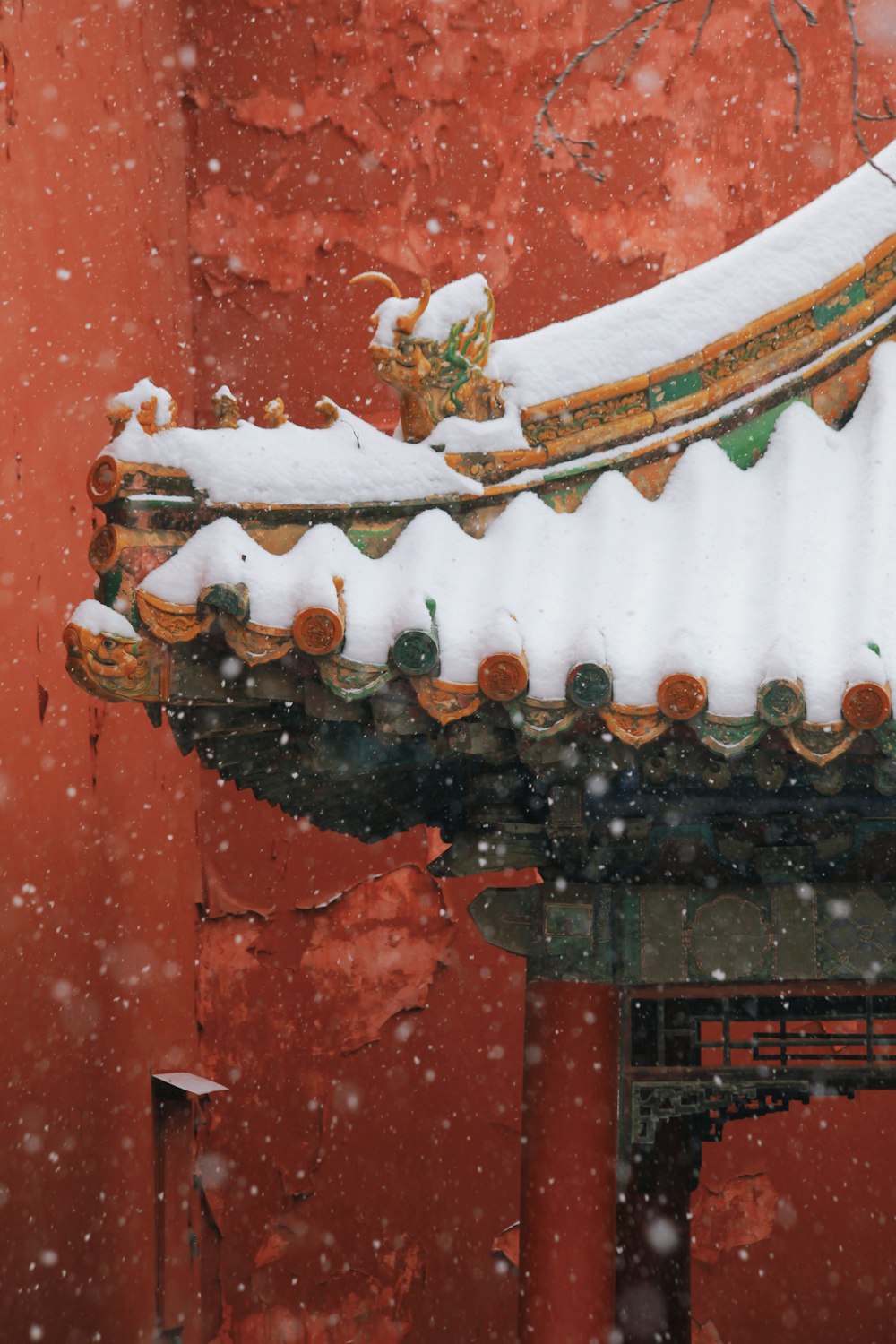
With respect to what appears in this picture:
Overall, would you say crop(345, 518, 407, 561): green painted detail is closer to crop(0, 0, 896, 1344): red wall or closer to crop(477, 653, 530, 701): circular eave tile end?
crop(477, 653, 530, 701): circular eave tile end

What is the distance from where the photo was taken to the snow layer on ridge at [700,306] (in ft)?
8.21

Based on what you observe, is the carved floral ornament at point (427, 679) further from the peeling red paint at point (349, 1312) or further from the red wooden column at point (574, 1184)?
the peeling red paint at point (349, 1312)

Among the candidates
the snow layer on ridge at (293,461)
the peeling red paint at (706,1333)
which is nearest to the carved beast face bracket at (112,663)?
the snow layer on ridge at (293,461)

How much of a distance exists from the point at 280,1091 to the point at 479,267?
2744 mm

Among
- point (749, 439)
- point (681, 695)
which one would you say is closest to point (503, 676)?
point (681, 695)

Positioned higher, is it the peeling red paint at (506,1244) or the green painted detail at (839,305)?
the green painted detail at (839,305)

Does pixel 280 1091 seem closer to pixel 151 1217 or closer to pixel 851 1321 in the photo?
pixel 151 1217

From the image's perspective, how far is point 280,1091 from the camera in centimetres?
466

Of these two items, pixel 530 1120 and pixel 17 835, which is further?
pixel 17 835

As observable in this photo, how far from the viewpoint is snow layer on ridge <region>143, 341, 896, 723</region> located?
2102 mm

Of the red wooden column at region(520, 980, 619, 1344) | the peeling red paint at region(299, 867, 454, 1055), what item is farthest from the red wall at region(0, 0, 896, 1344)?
the red wooden column at region(520, 980, 619, 1344)

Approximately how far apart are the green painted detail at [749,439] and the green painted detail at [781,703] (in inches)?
25.0

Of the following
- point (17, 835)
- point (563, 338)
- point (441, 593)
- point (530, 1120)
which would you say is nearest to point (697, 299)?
point (563, 338)

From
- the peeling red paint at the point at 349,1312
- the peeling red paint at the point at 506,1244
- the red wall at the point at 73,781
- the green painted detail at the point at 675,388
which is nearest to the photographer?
the green painted detail at the point at 675,388
